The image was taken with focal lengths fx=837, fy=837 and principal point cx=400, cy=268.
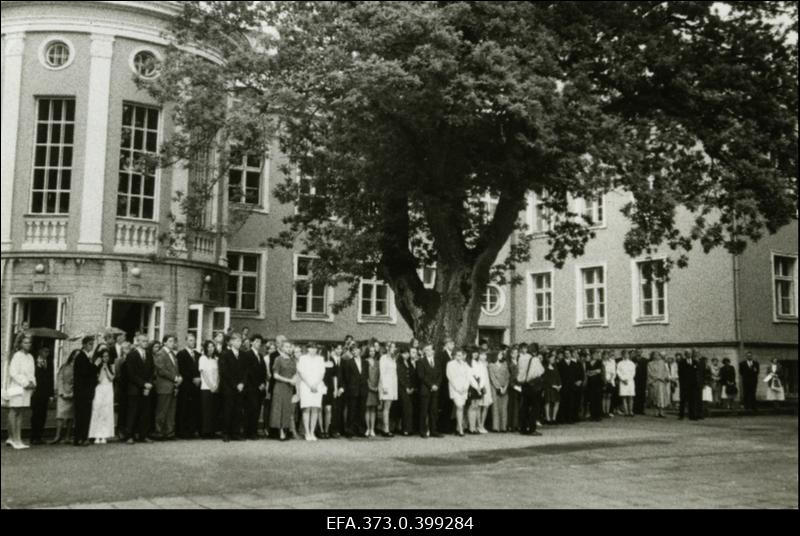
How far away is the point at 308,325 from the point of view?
3161 cm

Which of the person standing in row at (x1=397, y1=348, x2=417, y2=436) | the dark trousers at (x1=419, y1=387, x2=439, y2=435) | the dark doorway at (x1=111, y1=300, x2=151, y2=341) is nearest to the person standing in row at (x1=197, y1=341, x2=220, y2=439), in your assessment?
the person standing in row at (x1=397, y1=348, x2=417, y2=436)

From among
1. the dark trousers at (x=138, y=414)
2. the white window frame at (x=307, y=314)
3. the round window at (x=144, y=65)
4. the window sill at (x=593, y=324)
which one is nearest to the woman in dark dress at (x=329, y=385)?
the dark trousers at (x=138, y=414)

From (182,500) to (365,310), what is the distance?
24958 millimetres

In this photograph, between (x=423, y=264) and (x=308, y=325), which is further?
(x=308, y=325)

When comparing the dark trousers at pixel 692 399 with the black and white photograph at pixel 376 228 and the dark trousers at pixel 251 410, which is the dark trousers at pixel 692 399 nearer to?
the black and white photograph at pixel 376 228

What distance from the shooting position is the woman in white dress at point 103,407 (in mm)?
14297

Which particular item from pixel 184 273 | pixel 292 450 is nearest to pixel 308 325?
pixel 184 273

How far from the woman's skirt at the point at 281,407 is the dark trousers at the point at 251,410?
11.2 inches

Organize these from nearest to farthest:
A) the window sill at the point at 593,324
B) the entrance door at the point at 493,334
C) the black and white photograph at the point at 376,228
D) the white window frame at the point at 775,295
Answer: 1. the black and white photograph at the point at 376,228
2. the white window frame at the point at 775,295
3. the window sill at the point at 593,324
4. the entrance door at the point at 493,334

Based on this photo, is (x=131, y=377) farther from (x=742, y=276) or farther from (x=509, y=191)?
(x=742, y=276)

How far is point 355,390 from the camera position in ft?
54.0

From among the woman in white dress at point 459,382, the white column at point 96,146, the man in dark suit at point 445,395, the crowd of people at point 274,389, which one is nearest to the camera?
the crowd of people at point 274,389

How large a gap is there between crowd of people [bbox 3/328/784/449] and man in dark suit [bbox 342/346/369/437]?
0.02 meters

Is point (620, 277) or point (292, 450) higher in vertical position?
point (620, 277)
